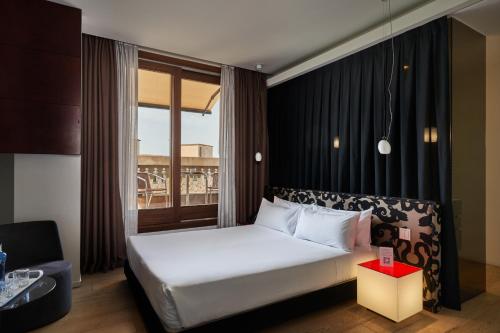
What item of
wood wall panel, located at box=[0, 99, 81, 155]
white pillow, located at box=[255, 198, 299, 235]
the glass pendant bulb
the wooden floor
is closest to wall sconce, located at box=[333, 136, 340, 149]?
the glass pendant bulb

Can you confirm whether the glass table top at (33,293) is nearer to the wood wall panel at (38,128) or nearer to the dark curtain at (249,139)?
the wood wall panel at (38,128)

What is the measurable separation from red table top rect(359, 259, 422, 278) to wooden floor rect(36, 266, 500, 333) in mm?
385

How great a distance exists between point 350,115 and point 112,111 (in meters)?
2.90

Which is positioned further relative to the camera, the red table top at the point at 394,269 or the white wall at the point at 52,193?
the white wall at the point at 52,193

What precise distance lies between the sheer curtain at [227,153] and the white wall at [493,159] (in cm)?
327

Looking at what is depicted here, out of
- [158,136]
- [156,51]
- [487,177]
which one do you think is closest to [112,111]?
[158,136]

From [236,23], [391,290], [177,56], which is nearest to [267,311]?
[391,290]

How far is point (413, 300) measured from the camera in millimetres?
2299

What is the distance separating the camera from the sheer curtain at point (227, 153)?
432cm

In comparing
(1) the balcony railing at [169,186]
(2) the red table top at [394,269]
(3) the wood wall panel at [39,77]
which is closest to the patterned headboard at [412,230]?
(2) the red table top at [394,269]

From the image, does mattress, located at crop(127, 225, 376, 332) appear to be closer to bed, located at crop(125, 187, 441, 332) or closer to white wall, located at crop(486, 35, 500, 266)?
bed, located at crop(125, 187, 441, 332)

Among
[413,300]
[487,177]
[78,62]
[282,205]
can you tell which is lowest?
[413,300]

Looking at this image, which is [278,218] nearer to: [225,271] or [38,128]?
[225,271]

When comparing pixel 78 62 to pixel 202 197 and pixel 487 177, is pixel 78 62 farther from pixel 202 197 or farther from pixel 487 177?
pixel 487 177
